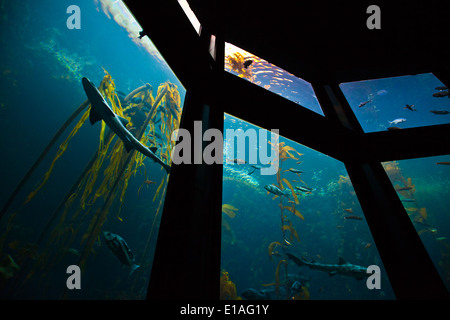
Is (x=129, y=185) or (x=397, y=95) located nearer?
(x=397, y=95)

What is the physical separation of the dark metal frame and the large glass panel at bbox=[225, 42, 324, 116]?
12.1ft

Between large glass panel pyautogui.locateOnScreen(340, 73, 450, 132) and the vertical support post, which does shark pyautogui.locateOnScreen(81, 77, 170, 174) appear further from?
large glass panel pyautogui.locateOnScreen(340, 73, 450, 132)

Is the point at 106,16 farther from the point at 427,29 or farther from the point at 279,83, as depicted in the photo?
the point at 427,29

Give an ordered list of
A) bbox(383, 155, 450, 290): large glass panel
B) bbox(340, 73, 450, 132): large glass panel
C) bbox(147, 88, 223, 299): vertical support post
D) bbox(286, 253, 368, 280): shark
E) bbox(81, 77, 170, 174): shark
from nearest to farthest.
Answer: bbox(147, 88, 223, 299): vertical support post → bbox(81, 77, 170, 174): shark → bbox(286, 253, 368, 280): shark → bbox(340, 73, 450, 132): large glass panel → bbox(383, 155, 450, 290): large glass panel

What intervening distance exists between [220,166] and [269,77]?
29.6 feet

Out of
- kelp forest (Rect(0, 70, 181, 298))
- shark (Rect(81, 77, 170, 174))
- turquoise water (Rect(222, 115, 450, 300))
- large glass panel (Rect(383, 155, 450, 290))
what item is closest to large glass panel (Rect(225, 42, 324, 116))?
kelp forest (Rect(0, 70, 181, 298))

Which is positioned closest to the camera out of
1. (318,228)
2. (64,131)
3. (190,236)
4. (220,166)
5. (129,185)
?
(190,236)

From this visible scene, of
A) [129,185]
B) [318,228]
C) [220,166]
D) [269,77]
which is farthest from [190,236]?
[318,228]

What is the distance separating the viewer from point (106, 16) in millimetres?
19656

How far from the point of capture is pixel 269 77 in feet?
28.7

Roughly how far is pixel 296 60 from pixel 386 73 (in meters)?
1.37

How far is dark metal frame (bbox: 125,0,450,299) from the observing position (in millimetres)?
788

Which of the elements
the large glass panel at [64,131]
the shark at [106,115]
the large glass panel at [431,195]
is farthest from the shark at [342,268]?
the large glass panel at [431,195]

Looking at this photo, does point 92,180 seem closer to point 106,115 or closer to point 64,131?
point 106,115
